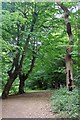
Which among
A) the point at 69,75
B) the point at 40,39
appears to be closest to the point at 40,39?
the point at 40,39

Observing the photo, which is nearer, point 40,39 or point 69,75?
point 69,75

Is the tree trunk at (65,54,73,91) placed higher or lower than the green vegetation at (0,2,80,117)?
lower

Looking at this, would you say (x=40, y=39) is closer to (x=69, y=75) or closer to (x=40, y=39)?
(x=40, y=39)

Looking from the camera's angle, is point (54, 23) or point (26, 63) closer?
point (54, 23)

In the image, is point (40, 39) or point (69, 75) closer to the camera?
point (69, 75)

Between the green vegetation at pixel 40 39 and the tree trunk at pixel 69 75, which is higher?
the green vegetation at pixel 40 39

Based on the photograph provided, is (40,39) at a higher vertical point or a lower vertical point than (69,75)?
higher

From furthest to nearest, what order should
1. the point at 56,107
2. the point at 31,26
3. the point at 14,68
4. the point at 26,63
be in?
the point at 26,63 < the point at 14,68 < the point at 31,26 < the point at 56,107

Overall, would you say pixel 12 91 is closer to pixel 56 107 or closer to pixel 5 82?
pixel 5 82

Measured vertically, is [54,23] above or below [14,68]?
above

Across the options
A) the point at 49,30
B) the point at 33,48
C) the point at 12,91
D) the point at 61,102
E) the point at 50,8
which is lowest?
the point at 12,91

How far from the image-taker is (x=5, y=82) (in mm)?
5109

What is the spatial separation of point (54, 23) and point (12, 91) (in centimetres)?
239

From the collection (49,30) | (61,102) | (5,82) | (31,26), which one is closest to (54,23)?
(49,30)
